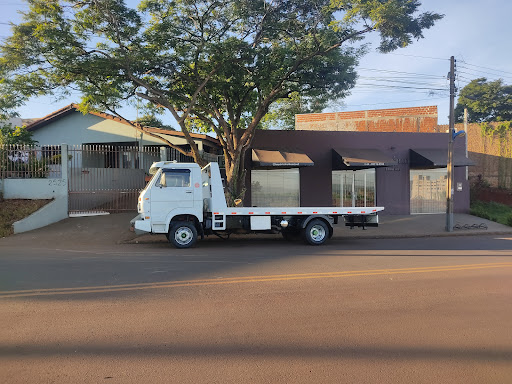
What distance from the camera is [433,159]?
1800 cm

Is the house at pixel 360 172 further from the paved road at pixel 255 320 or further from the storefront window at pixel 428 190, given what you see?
the paved road at pixel 255 320

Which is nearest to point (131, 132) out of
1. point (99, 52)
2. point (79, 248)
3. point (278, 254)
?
point (99, 52)

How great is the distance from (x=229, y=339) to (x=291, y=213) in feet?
23.7

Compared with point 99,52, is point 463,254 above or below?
below

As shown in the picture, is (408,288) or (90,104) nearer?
(408,288)

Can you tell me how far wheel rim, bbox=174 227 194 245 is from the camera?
10531 mm

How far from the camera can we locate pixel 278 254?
31.1 feet

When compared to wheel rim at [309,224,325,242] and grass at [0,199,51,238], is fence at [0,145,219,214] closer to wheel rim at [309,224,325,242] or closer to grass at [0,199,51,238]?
grass at [0,199,51,238]

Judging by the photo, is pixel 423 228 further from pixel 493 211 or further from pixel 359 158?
pixel 493 211

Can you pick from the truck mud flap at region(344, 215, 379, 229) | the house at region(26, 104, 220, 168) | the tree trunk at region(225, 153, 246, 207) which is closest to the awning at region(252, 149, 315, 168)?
the tree trunk at region(225, 153, 246, 207)

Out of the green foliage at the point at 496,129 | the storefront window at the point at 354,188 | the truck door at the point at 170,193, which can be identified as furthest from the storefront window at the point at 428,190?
the truck door at the point at 170,193

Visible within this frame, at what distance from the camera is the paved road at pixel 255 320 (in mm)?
3447

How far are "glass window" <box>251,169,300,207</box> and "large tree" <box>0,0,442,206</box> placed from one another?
373 cm

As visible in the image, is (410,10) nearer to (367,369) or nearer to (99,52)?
(99,52)
